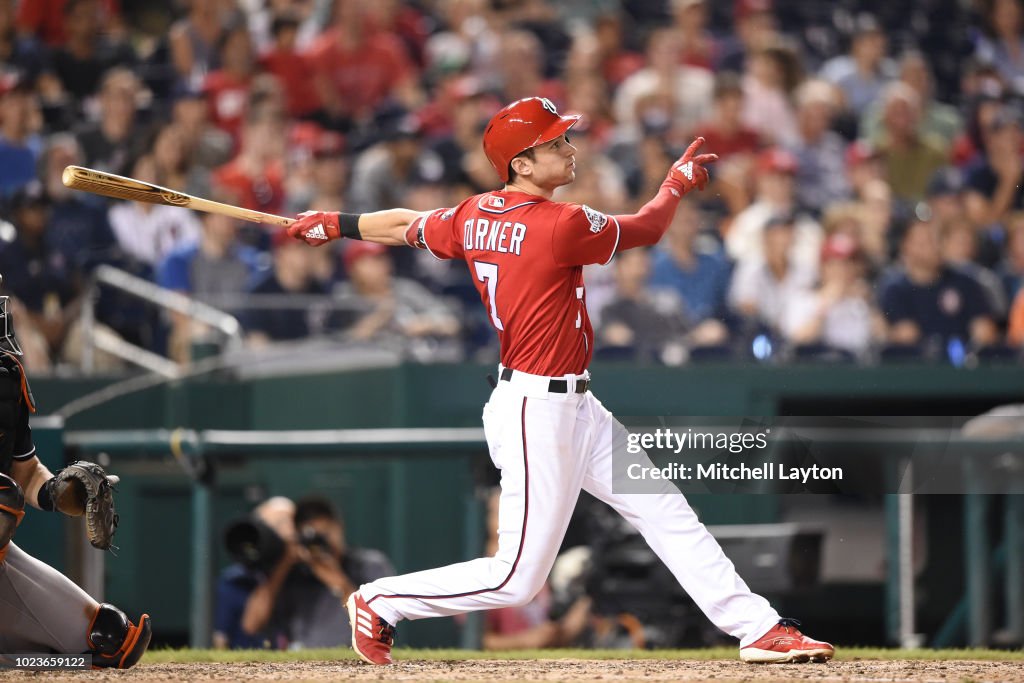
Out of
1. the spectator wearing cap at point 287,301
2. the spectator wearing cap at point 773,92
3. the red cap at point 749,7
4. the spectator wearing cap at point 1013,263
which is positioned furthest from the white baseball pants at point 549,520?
the red cap at point 749,7

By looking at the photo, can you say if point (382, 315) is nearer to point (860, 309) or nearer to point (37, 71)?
point (860, 309)

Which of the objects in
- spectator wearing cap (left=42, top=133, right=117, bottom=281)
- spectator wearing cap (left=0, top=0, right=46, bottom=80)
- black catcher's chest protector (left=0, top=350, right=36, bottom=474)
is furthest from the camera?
spectator wearing cap (left=0, top=0, right=46, bottom=80)

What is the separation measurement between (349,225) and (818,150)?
616cm

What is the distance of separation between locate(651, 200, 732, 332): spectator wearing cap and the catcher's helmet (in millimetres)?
3615

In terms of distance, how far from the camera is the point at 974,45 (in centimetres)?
1199

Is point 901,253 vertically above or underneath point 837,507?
above

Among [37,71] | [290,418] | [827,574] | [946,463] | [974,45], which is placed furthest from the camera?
[974,45]

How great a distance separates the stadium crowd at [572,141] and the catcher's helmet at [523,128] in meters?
2.55

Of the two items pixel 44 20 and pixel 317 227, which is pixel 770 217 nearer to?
pixel 317 227

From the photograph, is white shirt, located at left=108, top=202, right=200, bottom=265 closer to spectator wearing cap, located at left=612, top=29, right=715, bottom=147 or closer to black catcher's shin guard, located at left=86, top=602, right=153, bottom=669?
spectator wearing cap, located at left=612, top=29, right=715, bottom=147

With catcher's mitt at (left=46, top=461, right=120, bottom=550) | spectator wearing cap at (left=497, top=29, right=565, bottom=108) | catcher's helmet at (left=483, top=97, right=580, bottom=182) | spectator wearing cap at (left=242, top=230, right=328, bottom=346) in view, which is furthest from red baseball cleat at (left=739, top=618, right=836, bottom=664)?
spectator wearing cap at (left=497, top=29, right=565, bottom=108)

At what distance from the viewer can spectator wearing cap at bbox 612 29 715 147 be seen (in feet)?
33.2

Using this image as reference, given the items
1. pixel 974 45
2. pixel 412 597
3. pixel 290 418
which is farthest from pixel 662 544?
pixel 974 45

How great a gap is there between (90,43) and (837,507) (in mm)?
Answer: 6375
